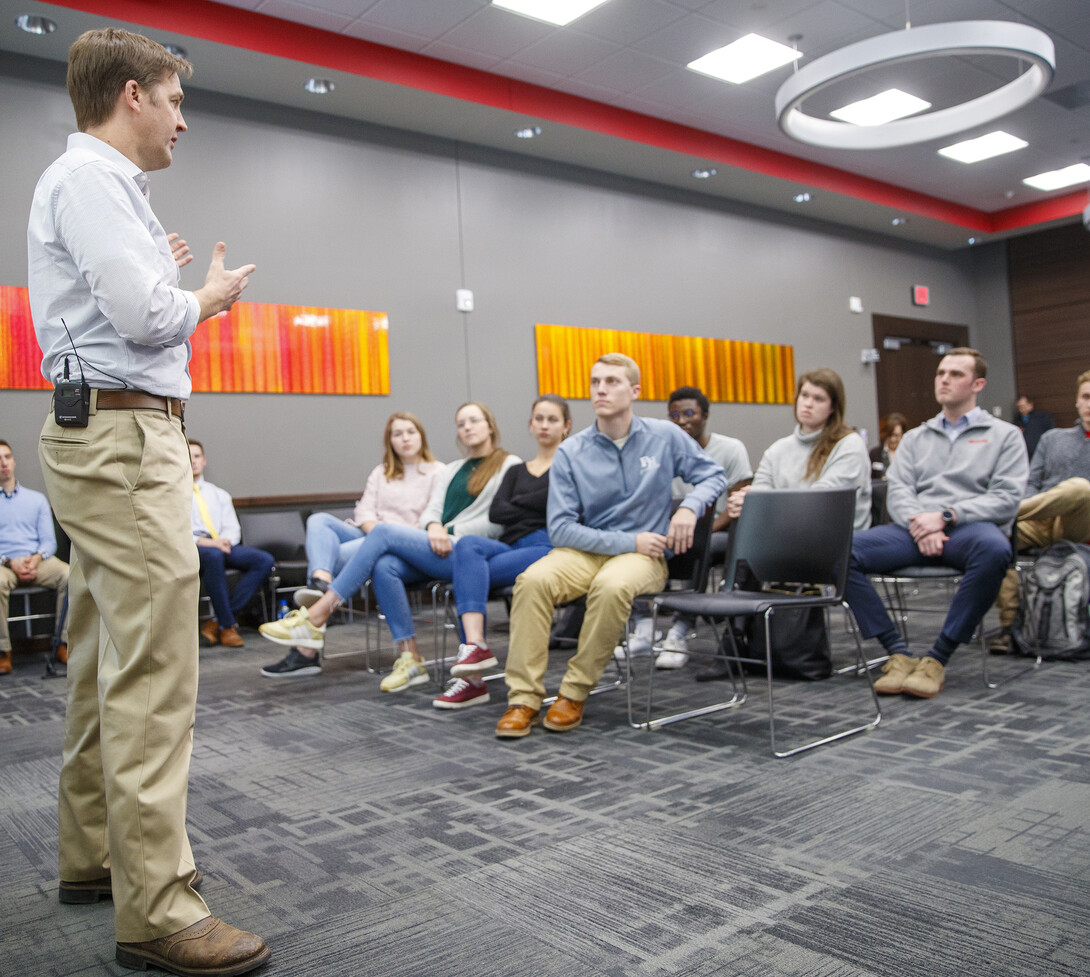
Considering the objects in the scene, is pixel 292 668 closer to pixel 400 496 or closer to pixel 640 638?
pixel 400 496

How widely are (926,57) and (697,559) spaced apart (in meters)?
3.40

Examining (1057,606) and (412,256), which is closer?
(1057,606)

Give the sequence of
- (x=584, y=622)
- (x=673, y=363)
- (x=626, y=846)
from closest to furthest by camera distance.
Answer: (x=626, y=846)
(x=584, y=622)
(x=673, y=363)

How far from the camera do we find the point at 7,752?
9.57 ft

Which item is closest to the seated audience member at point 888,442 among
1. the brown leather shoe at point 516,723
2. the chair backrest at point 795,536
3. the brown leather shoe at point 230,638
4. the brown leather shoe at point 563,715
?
the chair backrest at point 795,536

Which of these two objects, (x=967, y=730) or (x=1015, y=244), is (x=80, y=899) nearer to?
(x=967, y=730)

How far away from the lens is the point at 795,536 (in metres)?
3.12

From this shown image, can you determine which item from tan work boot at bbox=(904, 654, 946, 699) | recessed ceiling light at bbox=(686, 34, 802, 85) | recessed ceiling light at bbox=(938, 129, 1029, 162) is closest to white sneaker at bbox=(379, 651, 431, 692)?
tan work boot at bbox=(904, 654, 946, 699)

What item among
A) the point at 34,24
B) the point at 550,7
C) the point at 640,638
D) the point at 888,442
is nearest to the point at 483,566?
the point at 640,638

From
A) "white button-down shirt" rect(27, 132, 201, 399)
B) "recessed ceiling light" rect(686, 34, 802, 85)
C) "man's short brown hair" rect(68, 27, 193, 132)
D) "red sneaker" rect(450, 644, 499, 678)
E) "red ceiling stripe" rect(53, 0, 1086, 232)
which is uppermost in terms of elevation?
"recessed ceiling light" rect(686, 34, 802, 85)

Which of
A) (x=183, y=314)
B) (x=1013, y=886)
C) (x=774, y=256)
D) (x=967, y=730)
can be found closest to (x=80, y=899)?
(x=183, y=314)

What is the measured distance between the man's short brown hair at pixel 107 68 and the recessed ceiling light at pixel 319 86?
4512 millimetres

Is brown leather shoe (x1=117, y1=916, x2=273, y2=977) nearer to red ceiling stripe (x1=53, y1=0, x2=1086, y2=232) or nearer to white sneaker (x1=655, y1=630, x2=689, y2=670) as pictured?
white sneaker (x1=655, y1=630, x2=689, y2=670)

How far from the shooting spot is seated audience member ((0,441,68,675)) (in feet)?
15.1
